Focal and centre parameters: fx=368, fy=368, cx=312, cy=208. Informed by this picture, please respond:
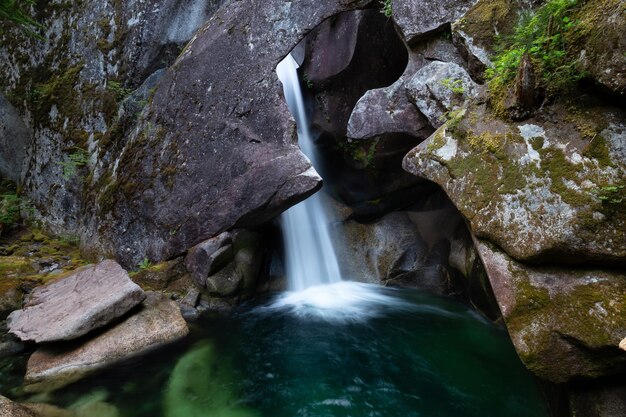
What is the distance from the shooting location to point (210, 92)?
8.13 m

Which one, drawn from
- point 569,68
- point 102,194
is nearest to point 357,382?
point 569,68

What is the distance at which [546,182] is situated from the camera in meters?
3.83

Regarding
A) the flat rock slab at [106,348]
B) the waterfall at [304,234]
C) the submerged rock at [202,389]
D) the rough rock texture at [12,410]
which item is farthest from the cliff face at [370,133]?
the rough rock texture at [12,410]

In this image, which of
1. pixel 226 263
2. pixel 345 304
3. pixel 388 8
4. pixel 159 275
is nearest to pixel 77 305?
pixel 159 275

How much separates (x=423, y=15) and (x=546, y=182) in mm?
4312

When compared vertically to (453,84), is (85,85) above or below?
above

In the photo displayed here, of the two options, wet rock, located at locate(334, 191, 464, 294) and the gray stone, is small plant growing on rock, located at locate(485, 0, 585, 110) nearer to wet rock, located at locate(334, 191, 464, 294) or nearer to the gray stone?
wet rock, located at locate(334, 191, 464, 294)

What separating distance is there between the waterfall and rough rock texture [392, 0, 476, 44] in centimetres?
361

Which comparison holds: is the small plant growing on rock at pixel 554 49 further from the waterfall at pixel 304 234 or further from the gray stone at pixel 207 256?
the waterfall at pixel 304 234

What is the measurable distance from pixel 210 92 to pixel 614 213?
740 centimetres

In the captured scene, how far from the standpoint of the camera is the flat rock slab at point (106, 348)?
5.25 meters

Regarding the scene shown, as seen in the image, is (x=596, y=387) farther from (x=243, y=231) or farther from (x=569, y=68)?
(x=243, y=231)

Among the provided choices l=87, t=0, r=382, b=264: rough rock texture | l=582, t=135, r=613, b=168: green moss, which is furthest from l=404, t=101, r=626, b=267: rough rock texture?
l=87, t=0, r=382, b=264: rough rock texture

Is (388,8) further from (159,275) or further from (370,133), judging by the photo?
(159,275)
